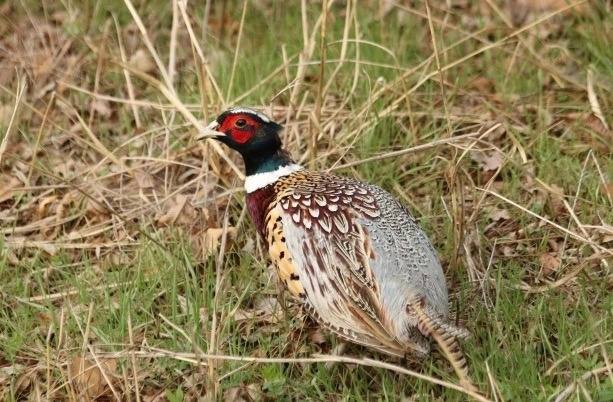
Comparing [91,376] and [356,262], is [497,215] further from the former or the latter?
[91,376]

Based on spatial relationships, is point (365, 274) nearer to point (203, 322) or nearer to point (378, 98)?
point (203, 322)

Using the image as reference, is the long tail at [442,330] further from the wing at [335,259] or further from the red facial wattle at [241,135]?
the red facial wattle at [241,135]

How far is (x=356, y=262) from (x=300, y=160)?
4.63 ft

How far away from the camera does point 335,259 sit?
172 inches

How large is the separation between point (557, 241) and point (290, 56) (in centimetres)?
199

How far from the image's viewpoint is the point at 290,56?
6305mm

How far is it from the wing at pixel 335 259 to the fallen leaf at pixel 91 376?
2.59 ft

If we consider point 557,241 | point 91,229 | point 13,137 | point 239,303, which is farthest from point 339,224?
point 13,137

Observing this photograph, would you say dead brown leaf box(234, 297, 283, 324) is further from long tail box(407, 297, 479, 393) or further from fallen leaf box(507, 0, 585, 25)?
fallen leaf box(507, 0, 585, 25)

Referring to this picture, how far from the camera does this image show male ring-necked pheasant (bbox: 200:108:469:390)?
4203mm

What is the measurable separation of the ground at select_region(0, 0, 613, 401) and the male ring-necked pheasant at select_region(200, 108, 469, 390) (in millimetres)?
192

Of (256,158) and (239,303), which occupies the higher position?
(256,158)

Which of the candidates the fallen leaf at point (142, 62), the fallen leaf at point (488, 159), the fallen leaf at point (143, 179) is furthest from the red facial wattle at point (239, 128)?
the fallen leaf at point (142, 62)

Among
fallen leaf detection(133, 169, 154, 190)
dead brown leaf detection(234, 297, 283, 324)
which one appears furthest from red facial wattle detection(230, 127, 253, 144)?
fallen leaf detection(133, 169, 154, 190)
